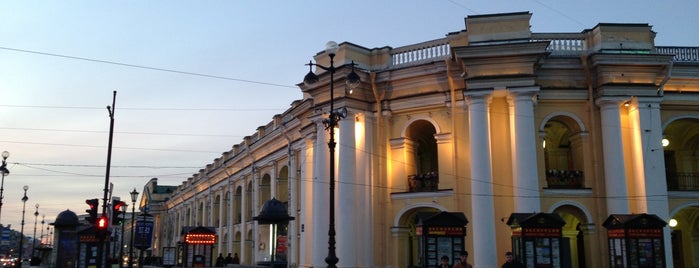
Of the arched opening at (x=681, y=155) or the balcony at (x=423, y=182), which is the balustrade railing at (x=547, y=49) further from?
the balcony at (x=423, y=182)

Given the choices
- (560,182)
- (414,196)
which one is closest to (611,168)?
(560,182)

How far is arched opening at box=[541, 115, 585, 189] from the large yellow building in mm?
67

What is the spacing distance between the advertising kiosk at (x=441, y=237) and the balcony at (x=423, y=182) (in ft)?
13.9

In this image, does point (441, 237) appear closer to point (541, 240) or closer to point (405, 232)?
point (541, 240)

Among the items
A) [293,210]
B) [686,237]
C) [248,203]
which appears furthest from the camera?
[248,203]

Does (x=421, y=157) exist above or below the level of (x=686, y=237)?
Answer: above

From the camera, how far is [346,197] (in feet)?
91.8

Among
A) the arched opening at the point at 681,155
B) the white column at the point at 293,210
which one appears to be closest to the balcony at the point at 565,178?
the arched opening at the point at 681,155

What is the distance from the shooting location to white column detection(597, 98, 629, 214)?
25250mm

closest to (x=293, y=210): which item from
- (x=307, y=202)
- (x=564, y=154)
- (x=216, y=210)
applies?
(x=307, y=202)

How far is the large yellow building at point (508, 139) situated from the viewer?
1003 inches

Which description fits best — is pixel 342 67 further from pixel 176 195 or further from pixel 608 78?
pixel 176 195

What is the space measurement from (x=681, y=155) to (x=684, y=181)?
4.74 ft

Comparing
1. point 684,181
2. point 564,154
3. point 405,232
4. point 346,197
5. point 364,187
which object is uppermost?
point 564,154
